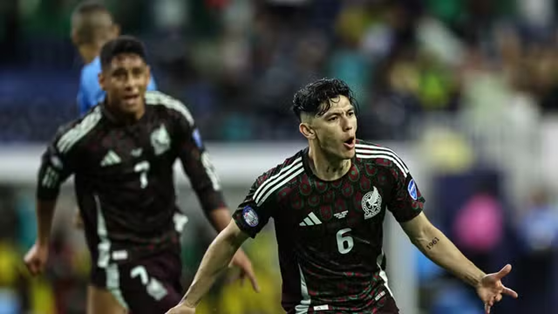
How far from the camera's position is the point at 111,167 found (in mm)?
9391

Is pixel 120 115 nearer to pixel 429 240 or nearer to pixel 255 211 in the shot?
pixel 255 211

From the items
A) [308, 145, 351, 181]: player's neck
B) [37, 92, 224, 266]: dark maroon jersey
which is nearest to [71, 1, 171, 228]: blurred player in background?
[37, 92, 224, 266]: dark maroon jersey

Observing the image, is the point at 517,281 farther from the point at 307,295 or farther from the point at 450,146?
the point at 307,295

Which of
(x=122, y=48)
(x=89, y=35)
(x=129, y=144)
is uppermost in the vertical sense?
(x=89, y=35)

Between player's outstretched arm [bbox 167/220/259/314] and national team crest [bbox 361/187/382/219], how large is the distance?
0.67 m

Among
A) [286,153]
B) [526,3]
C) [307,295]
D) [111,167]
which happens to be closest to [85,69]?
[111,167]

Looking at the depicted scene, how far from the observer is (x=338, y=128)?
307 inches

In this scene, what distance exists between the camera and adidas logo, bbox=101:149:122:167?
9359 millimetres

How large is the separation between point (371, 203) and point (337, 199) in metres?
0.19

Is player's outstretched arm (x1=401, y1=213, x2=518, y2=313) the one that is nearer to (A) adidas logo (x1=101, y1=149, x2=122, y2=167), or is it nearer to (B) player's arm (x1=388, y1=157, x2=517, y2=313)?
(B) player's arm (x1=388, y1=157, x2=517, y2=313)

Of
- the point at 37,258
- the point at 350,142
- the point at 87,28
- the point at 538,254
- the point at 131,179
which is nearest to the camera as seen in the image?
the point at 350,142

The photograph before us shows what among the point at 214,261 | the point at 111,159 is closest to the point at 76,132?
the point at 111,159

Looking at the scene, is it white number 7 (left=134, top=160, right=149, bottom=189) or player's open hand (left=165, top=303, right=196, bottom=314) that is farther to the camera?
white number 7 (left=134, top=160, right=149, bottom=189)

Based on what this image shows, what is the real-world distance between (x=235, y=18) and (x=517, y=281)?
19.5ft
